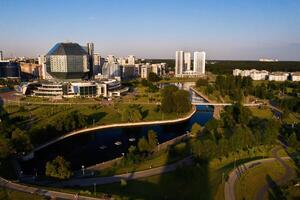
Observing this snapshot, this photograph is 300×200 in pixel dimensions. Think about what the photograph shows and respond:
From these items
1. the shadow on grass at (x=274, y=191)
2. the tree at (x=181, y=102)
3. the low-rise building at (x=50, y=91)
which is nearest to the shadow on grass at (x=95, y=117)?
the tree at (x=181, y=102)

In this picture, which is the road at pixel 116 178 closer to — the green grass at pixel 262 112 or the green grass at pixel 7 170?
the green grass at pixel 7 170

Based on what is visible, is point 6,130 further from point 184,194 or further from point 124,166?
point 184,194

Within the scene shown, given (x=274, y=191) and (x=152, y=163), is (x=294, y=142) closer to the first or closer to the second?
(x=274, y=191)

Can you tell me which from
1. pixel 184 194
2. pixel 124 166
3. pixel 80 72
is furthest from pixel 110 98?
pixel 184 194

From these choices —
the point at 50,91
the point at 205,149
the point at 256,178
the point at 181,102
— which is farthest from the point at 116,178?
the point at 50,91

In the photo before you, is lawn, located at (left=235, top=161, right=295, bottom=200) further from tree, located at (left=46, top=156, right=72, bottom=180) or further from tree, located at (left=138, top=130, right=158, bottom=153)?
tree, located at (left=46, top=156, right=72, bottom=180)

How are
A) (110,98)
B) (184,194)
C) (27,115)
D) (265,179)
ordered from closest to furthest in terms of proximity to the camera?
(184,194) < (265,179) < (27,115) < (110,98)

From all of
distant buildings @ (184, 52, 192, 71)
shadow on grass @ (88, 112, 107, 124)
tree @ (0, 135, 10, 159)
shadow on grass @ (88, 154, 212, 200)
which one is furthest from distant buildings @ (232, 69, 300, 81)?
tree @ (0, 135, 10, 159)
